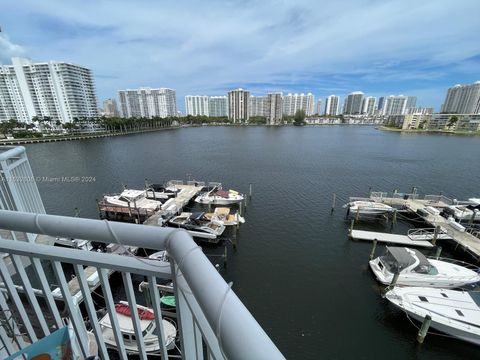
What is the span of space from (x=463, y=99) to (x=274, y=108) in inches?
5282

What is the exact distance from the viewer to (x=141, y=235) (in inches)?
52.6

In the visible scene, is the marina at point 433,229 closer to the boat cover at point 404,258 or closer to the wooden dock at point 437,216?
the wooden dock at point 437,216

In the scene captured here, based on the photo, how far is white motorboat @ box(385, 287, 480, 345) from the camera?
9961 mm

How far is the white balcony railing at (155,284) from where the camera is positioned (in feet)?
2.36

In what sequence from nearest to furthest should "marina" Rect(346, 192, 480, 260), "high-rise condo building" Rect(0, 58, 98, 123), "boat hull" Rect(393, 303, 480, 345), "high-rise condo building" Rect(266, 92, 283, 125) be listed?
"boat hull" Rect(393, 303, 480, 345)
"marina" Rect(346, 192, 480, 260)
"high-rise condo building" Rect(0, 58, 98, 123)
"high-rise condo building" Rect(266, 92, 283, 125)

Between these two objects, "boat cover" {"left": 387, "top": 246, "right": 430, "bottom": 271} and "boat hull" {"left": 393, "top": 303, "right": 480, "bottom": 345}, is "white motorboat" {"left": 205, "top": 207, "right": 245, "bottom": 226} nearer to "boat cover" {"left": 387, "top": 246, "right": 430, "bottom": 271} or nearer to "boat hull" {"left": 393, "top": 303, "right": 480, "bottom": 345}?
"boat cover" {"left": 387, "top": 246, "right": 430, "bottom": 271}

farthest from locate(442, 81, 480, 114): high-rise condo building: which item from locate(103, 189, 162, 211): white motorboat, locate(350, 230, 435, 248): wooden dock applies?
locate(103, 189, 162, 211): white motorboat

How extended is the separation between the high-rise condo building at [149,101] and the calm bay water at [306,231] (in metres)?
135

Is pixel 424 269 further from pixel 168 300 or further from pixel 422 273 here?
pixel 168 300

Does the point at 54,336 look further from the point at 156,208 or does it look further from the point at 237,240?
the point at 156,208

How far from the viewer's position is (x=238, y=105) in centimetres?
16938

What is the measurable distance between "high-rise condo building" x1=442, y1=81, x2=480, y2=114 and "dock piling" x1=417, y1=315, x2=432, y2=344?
211009 mm

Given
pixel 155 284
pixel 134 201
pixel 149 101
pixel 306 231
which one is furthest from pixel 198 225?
pixel 149 101

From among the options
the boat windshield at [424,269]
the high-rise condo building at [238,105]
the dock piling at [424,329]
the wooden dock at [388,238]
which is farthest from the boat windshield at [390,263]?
the high-rise condo building at [238,105]
